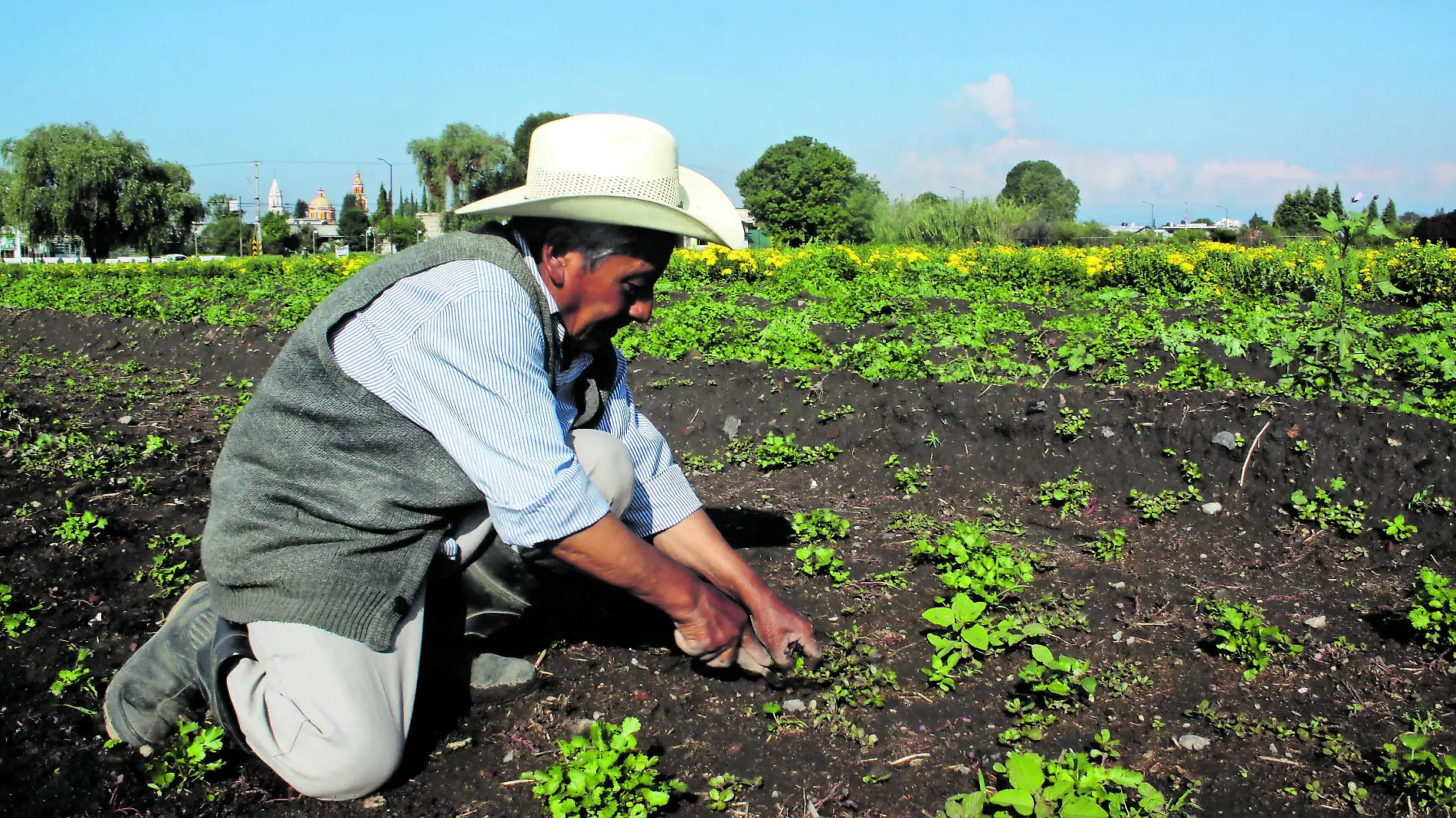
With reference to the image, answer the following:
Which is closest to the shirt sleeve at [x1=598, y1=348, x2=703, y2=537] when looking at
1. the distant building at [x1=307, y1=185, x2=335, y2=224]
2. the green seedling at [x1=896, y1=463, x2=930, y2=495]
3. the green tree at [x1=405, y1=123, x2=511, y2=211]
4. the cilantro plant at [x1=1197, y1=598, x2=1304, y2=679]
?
the cilantro plant at [x1=1197, y1=598, x2=1304, y2=679]

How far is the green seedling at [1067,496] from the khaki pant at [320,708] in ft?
8.94

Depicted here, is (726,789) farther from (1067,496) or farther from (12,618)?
(1067,496)

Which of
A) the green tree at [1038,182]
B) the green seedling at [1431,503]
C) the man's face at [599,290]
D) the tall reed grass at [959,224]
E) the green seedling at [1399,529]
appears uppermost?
the green tree at [1038,182]

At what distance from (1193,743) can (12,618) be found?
2.94m

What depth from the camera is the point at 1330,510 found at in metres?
3.51

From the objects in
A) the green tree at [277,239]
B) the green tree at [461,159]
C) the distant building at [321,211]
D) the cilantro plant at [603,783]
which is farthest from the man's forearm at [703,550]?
the distant building at [321,211]

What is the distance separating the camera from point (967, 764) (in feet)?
7.00

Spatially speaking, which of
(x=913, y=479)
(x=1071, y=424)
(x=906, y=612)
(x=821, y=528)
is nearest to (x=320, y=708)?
(x=906, y=612)

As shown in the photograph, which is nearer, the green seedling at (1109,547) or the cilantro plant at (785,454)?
the green seedling at (1109,547)

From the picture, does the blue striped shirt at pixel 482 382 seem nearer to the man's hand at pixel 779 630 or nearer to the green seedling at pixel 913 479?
the man's hand at pixel 779 630

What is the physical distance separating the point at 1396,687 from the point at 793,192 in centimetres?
6847

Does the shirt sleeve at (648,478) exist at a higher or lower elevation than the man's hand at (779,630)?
higher

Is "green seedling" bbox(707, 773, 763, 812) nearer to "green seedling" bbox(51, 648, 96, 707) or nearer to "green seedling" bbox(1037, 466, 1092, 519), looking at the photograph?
"green seedling" bbox(51, 648, 96, 707)

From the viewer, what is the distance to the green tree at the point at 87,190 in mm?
41562
